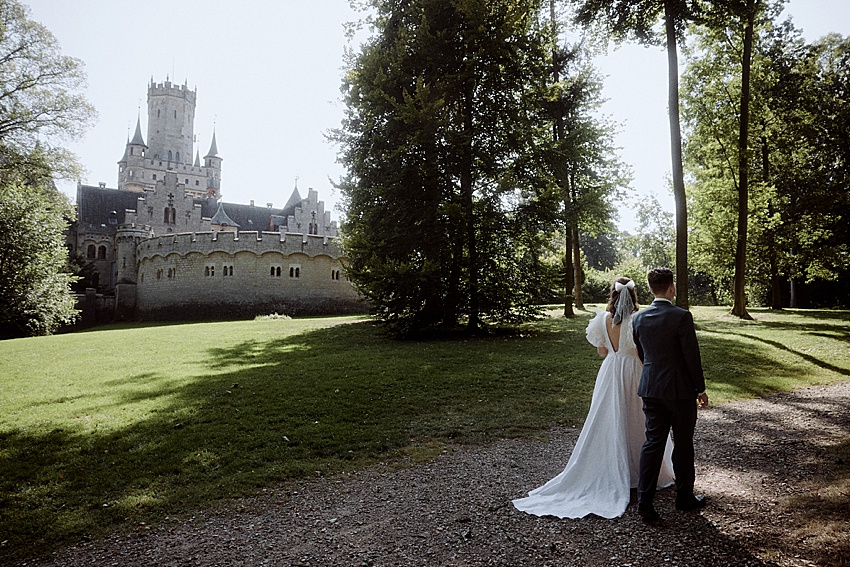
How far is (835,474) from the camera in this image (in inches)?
213

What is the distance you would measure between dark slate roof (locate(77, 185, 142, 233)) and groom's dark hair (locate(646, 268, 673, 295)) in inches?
2344

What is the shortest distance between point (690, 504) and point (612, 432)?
91cm

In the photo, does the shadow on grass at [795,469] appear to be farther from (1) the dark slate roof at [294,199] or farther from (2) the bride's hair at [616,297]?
(1) the dark slate roof at [294,199]

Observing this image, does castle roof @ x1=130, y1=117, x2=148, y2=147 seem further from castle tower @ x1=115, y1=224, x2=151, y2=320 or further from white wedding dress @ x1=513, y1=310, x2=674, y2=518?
white wedding dress @ x1=513, y1=310, x2=674, y2=518

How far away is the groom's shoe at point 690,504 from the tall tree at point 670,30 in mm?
11871

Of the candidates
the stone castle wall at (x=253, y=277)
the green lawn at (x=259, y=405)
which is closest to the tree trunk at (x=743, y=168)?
the green lawn at (x=259, y=405)

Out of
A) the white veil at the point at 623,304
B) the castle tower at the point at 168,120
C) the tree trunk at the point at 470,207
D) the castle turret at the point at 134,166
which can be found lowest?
the white veil at the point at 623,304

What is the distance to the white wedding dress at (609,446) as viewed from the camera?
500 cm

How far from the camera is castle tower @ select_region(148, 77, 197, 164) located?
8275 cm

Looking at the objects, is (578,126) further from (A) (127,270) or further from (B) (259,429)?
(A) (127,270)

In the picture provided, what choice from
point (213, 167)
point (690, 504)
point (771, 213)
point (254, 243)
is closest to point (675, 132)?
point (771, 213)

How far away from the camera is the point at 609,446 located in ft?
17.1

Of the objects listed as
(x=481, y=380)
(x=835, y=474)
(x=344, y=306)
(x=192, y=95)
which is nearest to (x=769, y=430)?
(x=835, y=474)

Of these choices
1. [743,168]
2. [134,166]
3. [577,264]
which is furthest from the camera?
[134,166]
